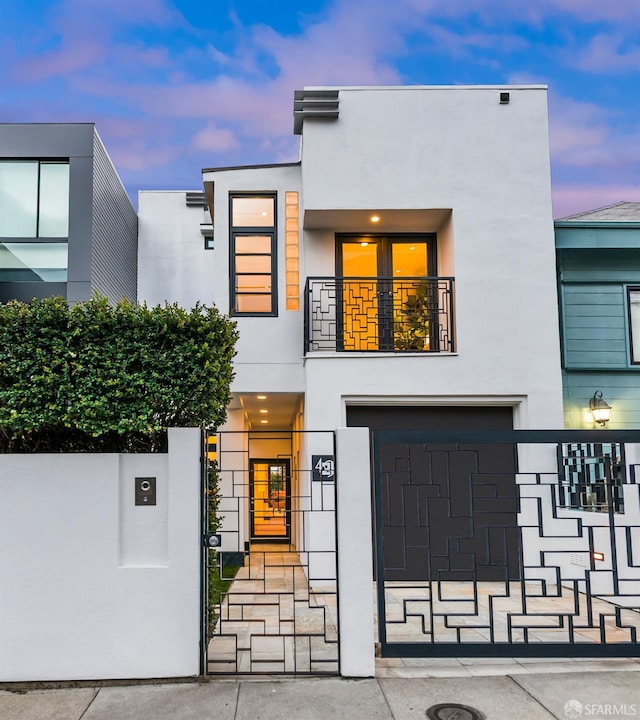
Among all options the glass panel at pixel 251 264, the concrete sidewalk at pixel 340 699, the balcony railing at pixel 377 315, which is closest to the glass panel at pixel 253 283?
the glass panel at pixel 251 264

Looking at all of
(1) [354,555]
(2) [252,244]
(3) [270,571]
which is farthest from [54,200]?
(1) [354,555]

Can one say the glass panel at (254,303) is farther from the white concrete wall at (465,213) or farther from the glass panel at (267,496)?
the glass panel at (267,496)

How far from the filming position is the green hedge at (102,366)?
13.4 ft

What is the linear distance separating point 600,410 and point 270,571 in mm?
5216

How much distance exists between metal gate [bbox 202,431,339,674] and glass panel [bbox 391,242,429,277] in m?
2.83

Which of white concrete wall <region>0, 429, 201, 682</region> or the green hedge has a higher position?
the green hedge

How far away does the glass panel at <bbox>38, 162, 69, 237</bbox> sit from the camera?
35.0 ft

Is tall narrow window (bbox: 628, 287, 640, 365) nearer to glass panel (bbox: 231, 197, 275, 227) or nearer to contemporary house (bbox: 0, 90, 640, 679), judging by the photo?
contemporary house (bbox: 0, 90, 640, 679)

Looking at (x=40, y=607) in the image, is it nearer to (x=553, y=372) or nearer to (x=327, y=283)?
(x=327, y=283)

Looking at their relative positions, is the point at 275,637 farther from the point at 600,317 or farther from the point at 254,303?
the point at 600,317

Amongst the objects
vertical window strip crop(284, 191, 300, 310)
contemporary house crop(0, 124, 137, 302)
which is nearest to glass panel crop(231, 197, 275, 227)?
vertical window strip crop(284, 191, 300, 310)

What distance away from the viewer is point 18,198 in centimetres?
1067

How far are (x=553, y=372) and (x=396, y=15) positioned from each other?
9035 millimetres

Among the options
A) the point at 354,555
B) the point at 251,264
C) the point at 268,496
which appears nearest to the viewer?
the point at 354,555
